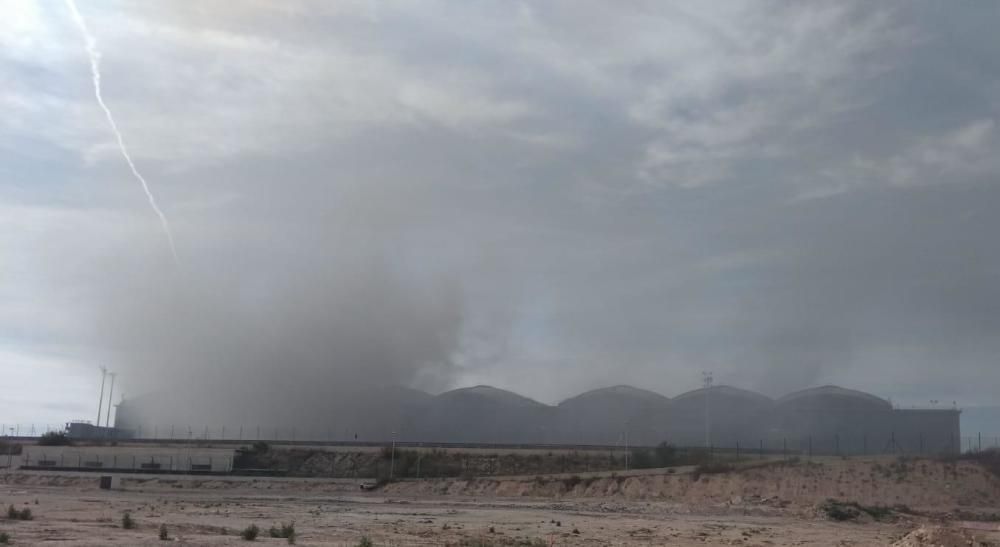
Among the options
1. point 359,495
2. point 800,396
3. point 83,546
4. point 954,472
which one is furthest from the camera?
point 800,396

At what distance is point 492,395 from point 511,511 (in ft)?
326

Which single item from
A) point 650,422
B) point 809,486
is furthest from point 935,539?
point 650,422

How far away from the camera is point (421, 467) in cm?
10994

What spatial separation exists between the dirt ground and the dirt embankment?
172 millimetres

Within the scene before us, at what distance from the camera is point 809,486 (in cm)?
7906

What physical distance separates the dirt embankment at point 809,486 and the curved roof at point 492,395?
7446 cm

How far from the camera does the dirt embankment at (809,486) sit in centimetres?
7688

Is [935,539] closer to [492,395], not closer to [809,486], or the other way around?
[809,486]

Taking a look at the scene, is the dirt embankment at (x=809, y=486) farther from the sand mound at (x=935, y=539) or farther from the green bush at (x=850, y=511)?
the sand mound at (x=935, y=539)

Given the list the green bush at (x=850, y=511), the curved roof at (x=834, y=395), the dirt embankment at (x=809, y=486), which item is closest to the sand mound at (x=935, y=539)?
the green bush at (x=850, y=511)

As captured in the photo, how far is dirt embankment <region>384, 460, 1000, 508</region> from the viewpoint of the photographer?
76.9 metres

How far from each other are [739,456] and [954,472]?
1028 inches

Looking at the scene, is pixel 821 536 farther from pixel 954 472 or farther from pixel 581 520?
pixel 954 472

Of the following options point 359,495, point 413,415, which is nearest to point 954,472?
point 359,495
